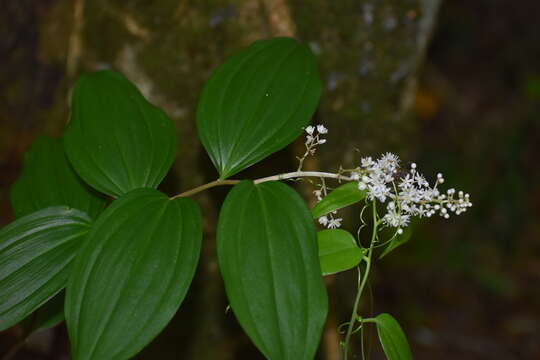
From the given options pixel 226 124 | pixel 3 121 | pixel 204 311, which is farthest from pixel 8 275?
pixel 3 121

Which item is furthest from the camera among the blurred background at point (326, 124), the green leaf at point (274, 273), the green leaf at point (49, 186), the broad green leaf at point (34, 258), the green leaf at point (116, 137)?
the blurred background at point (326, 124)

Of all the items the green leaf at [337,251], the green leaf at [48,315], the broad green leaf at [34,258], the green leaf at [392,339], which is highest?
the broad green leaf at [34,258]

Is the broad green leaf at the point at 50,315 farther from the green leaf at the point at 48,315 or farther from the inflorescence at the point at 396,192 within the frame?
the inflorescence at the point at 396,192

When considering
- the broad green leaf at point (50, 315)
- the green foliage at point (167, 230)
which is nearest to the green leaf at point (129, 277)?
the green foliage at point (167, 230)

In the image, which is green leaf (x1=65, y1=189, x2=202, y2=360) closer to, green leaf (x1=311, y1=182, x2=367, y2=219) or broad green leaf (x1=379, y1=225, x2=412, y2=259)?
green leaf (x1=311, y1=182, x2=367, y2=219)

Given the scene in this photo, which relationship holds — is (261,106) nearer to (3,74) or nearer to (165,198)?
(165,198)

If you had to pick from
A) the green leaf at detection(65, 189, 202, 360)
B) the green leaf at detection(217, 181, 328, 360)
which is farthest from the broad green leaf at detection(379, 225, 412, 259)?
the green leaf at detection(65, 189, 202, 360)
